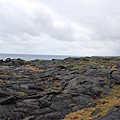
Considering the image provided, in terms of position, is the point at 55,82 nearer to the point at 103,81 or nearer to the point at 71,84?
the point at 71,84

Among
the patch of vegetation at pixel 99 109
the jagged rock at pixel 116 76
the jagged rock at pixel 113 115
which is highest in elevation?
the jagged rock at pixel 116 76

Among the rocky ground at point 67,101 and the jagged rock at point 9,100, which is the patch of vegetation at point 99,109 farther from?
the jagged rock at point 9,100

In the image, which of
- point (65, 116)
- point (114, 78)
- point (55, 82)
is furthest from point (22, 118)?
point (114, 78)

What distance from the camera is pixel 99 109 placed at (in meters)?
22.4

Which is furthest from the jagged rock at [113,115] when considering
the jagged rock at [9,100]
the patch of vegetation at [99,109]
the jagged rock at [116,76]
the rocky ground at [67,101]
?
the jagged rock at [116,76]

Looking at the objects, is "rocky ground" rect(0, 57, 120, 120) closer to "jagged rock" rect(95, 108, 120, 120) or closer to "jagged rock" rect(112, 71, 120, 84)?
"jagged rock" rect(95, 108, 120, 120)

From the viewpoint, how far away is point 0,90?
2591cm

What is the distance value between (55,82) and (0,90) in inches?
464

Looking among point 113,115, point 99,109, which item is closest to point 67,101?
point 99,109

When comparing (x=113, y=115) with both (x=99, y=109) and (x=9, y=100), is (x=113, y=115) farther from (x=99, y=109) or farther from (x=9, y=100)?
(x=9, y=100)

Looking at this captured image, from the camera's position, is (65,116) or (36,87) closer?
(65,116)

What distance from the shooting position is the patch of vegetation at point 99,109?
812 inches

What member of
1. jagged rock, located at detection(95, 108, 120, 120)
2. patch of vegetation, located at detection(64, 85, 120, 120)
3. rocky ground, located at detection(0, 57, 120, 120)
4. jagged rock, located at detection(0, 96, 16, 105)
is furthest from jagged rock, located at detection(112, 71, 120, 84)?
jagged rock, located at detection(0, 96, 16, 105)

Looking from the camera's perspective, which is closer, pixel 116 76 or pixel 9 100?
pixel 9 100
